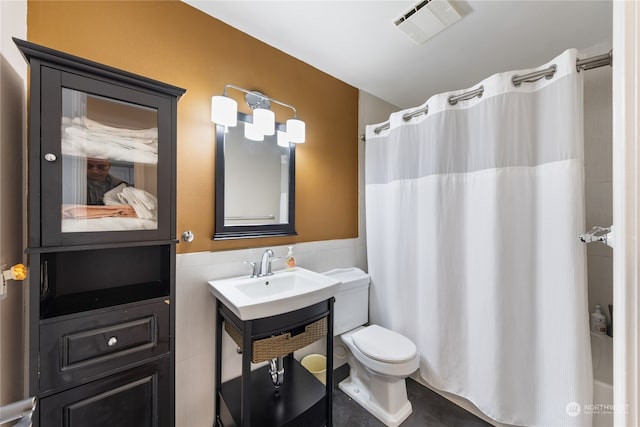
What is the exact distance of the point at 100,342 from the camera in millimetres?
→ 854

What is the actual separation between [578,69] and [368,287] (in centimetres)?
175

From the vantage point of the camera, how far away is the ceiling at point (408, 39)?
4.40 feet

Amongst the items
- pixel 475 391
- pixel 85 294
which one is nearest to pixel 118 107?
pixel 85 294

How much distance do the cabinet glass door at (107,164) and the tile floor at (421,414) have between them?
162 centimetres

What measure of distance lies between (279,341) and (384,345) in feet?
2.54

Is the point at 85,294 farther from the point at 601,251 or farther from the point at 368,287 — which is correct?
the point at 601,251

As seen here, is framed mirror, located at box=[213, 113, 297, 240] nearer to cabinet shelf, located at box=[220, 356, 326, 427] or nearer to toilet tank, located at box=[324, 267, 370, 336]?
toilet tank, located at box=[324, 267, 370, 336]

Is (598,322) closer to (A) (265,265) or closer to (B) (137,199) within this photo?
(A) (265,265)

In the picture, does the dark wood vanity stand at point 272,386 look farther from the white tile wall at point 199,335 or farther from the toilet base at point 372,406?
the toilet base at point 372,406

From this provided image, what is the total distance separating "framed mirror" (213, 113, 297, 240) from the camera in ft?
4.68

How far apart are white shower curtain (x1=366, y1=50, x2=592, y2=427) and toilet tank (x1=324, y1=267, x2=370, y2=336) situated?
0.20 meters

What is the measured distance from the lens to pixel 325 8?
1347 millimetres

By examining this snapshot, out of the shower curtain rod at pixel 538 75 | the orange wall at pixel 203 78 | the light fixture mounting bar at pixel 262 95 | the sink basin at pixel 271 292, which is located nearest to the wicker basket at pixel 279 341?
the sink basin at pixel 271 292

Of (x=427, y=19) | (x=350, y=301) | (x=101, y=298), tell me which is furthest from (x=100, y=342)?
(x=427, y=19)
